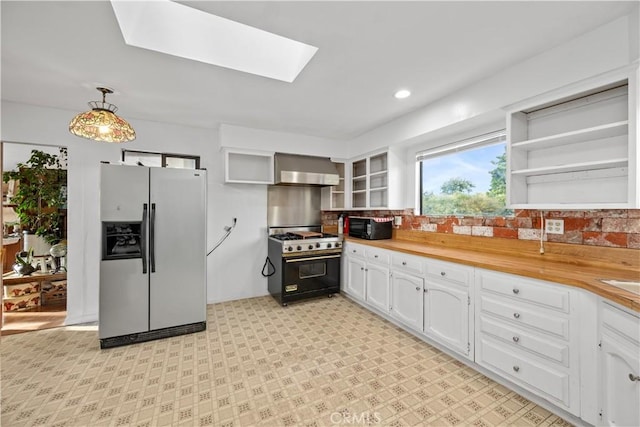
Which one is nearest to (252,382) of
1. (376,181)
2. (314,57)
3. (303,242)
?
(303,242)

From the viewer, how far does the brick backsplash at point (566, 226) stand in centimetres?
178

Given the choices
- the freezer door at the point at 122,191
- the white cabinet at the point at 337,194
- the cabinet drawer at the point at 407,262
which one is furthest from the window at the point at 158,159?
the cabinet drawer at the point at 407,262

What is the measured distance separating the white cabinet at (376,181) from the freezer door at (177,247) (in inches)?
88.3

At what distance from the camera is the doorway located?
11.3ft

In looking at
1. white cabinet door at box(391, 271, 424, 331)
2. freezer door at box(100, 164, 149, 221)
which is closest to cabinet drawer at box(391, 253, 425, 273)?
white cabinet door at box(391, 271, 424, 331)

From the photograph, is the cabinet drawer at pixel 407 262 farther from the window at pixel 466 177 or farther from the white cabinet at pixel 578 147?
the white cabinet at pixel 578 147

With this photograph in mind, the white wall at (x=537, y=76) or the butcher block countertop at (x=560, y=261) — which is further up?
the white wall at (x=537, y=76)

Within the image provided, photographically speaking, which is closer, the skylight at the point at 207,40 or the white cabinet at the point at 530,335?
the white cabinet at the point at 530,335

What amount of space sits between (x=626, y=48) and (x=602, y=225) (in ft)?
3.68

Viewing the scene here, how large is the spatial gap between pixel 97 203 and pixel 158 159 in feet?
2.84

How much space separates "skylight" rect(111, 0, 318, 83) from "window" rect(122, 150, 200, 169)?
1914mm

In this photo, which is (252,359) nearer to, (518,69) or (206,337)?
(206,337)

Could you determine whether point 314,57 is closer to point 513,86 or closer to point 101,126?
point 513,86

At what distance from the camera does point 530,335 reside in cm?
175
